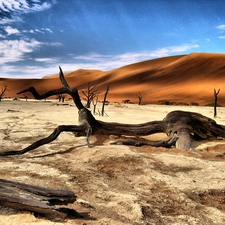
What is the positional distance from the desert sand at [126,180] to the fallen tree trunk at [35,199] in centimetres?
9

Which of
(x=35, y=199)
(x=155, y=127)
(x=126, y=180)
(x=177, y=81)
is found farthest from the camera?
(x=177, y=81)

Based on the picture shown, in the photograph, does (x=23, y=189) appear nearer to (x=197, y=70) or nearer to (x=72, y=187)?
(x=72, y=187)

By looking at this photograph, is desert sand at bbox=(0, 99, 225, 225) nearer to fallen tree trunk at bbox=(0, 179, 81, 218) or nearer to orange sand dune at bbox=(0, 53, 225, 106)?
fallen tree trunk at bbox=(0, 179, 81, 218)

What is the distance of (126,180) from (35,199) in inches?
88.0

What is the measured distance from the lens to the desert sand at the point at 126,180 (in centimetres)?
351

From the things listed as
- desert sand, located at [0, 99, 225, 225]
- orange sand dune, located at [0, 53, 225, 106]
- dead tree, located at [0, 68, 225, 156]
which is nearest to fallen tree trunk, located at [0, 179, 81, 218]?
desert sand, located at [0, 99, 225, 225]

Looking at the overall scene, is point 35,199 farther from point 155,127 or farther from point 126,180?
point 155,127

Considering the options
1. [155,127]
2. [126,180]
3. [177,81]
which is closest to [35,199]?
[126,180]

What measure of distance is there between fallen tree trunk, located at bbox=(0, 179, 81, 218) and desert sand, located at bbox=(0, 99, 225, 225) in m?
0.09

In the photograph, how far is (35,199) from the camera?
288 cm

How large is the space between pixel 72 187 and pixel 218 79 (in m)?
46.5

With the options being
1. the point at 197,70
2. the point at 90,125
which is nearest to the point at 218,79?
the point at 197,70

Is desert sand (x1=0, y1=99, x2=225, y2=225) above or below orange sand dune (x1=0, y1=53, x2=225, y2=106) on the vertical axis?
below

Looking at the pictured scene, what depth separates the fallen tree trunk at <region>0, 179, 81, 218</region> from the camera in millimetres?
2836
